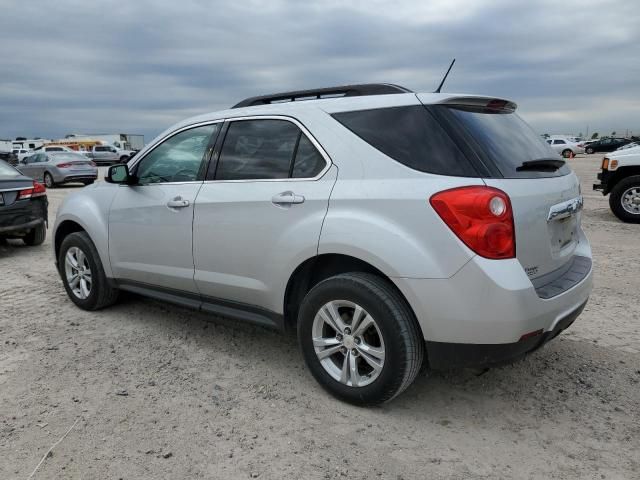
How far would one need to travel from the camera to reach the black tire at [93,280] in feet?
15.2

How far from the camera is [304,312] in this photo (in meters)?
3.12

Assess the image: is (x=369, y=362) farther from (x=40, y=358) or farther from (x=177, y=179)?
(x=40, y=358)

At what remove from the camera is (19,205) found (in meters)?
7.44

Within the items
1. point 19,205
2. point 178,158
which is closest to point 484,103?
point 178,158

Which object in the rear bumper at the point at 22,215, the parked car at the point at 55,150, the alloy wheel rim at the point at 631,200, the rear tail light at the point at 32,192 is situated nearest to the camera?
the rear bumper at the point at 22,215

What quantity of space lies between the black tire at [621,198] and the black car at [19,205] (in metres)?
9.44

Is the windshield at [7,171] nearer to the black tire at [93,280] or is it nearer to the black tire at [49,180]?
the black tire at [93,280]

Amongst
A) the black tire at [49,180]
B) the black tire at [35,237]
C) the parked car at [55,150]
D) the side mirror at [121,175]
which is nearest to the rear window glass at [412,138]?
the side mirror at [121,175]

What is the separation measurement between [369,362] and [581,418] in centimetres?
121

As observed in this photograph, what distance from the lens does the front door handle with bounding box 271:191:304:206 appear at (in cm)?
312

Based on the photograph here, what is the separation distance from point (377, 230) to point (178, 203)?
1654 mm

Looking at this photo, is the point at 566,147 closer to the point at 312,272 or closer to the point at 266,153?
the point at 266,153

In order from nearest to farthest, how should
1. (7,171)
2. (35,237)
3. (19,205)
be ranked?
(19,205) → (7,171) → (35,237)

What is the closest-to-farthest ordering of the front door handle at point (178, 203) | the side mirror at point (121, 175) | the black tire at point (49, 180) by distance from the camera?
1. the front door handle at point (178, 203)
2. the side mirror at point (121, 175)
3. the black tire at point (49, 180)
